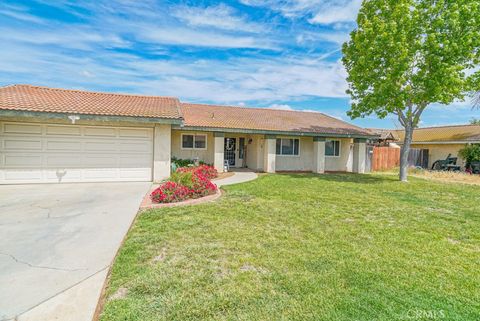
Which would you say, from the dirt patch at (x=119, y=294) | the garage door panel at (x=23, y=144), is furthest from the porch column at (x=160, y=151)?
the dirt patch at (x=119, y=294)

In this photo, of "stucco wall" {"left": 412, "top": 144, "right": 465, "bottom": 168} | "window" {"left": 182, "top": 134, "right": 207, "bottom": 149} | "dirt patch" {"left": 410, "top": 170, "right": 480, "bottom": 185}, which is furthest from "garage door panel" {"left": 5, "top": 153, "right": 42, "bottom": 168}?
"stucco wall" {"left": 412, "top": 144, "right": 465, "bottom": 168}

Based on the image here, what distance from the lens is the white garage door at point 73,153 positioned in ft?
34.9

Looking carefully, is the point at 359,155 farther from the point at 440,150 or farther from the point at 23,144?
the point at 23,144

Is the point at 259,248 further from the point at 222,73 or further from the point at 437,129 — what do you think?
the point at 437,129

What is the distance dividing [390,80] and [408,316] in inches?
500

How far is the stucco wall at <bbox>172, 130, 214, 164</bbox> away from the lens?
53.4 ft

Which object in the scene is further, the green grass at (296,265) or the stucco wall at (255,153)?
the stucco wall at (255,153)

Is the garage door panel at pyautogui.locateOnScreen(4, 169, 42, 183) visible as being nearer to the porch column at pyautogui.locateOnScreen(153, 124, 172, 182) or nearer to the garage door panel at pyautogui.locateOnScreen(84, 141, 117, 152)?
the garage door panel at pyautogui.locateOnScreen(84, 141, 117, 152)

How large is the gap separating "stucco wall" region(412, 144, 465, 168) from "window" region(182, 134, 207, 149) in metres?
20.0

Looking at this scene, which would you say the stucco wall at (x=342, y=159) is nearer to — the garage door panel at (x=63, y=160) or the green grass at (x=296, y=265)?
the green grass at (x=296, y=265)

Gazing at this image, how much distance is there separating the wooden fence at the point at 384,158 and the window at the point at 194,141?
13.5 metres

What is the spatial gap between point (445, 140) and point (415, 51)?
1370 cm

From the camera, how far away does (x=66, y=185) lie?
10891 millimetres

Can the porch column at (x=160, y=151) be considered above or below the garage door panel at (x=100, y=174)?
above
